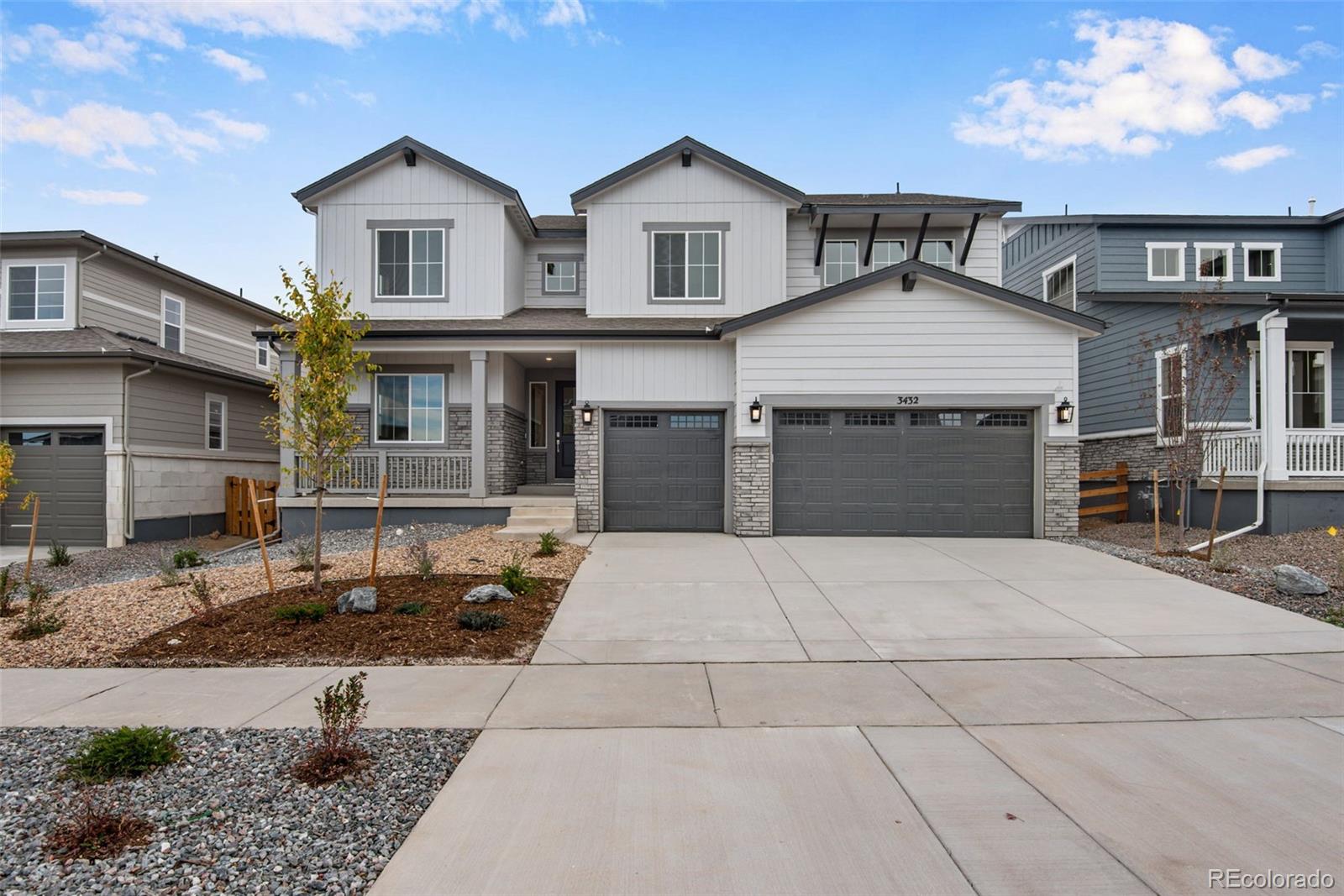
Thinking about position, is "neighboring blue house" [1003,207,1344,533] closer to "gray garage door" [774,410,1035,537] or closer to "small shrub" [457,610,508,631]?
"gray garage door" [774,410,1035,537]

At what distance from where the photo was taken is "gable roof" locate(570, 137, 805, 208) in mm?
13797

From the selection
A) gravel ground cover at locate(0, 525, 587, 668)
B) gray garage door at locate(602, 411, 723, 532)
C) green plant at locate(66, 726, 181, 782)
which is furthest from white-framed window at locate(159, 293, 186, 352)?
green plant at locate(66, 726, 181, 782)

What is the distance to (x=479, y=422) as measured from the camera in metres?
12.8

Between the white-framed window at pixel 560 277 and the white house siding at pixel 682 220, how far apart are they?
1.61 meters

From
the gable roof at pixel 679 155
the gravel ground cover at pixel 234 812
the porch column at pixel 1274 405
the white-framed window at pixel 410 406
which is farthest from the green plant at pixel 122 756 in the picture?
the porch column at pixel 1274 405

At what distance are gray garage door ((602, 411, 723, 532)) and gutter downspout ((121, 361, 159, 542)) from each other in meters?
10.1

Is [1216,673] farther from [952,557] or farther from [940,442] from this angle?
[940,442]

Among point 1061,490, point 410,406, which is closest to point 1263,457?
point 1061,490

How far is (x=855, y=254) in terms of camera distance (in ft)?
48.5

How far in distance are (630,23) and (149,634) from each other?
510 inches

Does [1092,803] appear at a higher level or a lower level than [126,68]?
lower

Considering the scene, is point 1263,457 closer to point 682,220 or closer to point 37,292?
point 682,220

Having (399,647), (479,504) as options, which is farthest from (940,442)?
(399,647)

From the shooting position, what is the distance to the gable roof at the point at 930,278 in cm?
1152
